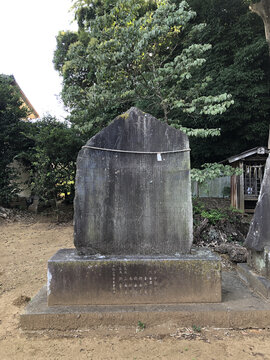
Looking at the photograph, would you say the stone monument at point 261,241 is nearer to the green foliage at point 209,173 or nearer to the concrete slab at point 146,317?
the concrete slab at point 146,317

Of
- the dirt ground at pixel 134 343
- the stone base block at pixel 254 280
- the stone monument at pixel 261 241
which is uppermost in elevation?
the stone monument at pixel 261 241

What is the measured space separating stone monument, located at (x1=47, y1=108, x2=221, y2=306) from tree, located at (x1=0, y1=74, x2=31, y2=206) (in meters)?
8.31

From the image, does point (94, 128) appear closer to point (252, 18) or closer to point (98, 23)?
point (98, 23)

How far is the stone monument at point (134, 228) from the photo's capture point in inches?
111

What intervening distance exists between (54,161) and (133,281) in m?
7.88

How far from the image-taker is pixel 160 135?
3.29 metres

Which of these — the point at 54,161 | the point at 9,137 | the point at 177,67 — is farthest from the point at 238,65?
the point at 9,137

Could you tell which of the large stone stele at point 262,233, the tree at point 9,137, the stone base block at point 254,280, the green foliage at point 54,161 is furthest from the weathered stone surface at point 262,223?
the tree at point 9,137

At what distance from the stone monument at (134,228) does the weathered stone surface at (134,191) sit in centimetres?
1

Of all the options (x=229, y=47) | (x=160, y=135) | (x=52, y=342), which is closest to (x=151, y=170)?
(x=160, y=135)

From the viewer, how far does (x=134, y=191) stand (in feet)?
10.5

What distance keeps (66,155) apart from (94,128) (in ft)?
5.04

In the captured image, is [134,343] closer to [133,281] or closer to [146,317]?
[146,317]

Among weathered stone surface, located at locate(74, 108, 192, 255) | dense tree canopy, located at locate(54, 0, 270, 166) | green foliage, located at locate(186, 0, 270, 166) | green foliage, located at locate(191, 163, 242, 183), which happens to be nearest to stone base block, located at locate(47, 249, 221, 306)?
weathered stone surface, located at locate(74, 108, 192, 255)
